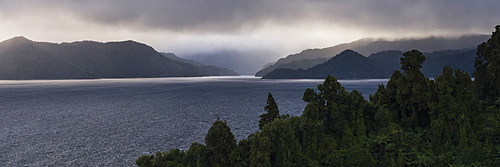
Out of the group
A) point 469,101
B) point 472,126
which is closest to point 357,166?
point 472,126

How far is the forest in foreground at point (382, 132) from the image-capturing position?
3027 centimetres

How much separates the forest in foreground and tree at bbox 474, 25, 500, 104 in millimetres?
188

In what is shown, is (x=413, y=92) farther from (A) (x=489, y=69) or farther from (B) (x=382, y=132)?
(A) (x=489, y=69)

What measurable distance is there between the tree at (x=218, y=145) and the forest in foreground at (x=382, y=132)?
0.35 feet

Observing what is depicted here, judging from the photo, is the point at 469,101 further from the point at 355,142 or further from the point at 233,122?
the point at 233,122

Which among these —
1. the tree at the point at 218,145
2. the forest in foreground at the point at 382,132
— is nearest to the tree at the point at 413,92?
the forest in foreground at the point at 382,132

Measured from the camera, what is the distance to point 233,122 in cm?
8519

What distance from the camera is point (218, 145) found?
97.7 ft

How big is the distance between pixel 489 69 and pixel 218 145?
4896 cm

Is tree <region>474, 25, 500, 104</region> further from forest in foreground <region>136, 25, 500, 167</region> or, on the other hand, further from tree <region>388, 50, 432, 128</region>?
tree <region>388, 50, 432, 128</region>

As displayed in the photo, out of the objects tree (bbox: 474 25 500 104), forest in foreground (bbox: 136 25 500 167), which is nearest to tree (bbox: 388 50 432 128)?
forest in foreground (bbox: 136 25 500 167)

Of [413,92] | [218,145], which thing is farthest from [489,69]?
[218,145]

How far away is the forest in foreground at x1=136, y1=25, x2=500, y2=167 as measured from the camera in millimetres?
30266

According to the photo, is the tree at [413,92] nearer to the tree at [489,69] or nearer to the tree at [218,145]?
the tree at [489,69]
